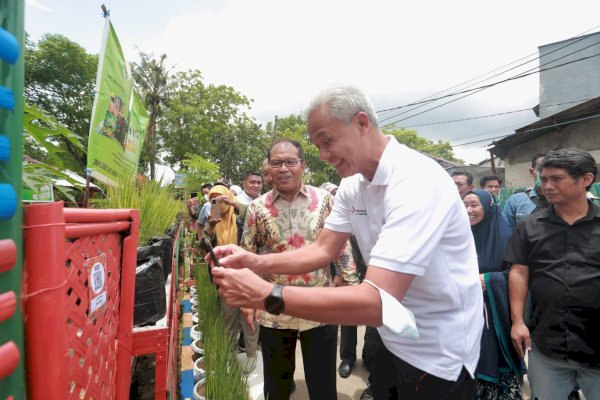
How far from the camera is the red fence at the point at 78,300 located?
27.6 inches

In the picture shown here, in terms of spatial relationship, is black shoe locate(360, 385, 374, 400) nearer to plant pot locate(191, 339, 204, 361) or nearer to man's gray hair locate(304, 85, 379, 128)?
plant pot locate(191, 339, 204, 361)

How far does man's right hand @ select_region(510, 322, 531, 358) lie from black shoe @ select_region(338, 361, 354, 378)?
1685 millimetres

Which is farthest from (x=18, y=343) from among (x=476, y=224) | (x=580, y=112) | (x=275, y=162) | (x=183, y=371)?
(x=580, y=112)

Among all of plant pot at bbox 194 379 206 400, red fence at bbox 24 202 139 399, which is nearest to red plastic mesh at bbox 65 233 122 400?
red fence at bbox 24 202 139 399

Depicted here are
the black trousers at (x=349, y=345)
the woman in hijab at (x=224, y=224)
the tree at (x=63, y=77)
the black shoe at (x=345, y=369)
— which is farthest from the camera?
the tree at (x=63, y=77)

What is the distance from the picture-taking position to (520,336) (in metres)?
2.19

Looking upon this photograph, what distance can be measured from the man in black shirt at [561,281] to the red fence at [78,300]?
2.21 metres

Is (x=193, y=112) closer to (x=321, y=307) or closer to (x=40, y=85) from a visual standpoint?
(x=40, y=85)

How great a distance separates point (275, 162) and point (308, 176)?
2486 centimetres

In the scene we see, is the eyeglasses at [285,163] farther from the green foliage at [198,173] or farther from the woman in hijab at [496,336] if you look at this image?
the green foliage at [198,173]

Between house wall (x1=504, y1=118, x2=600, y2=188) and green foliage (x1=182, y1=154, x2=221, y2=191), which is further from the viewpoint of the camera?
green foliage (x1=182, y1=154, x2=221, y2=191)

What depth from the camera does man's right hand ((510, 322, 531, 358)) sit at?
2.17 metres

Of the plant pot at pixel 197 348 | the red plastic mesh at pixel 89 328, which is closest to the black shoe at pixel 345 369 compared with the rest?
the plant pot at pixel 197 348

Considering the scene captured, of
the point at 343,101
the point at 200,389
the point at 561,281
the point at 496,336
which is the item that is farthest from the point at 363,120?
the point at 200,389
